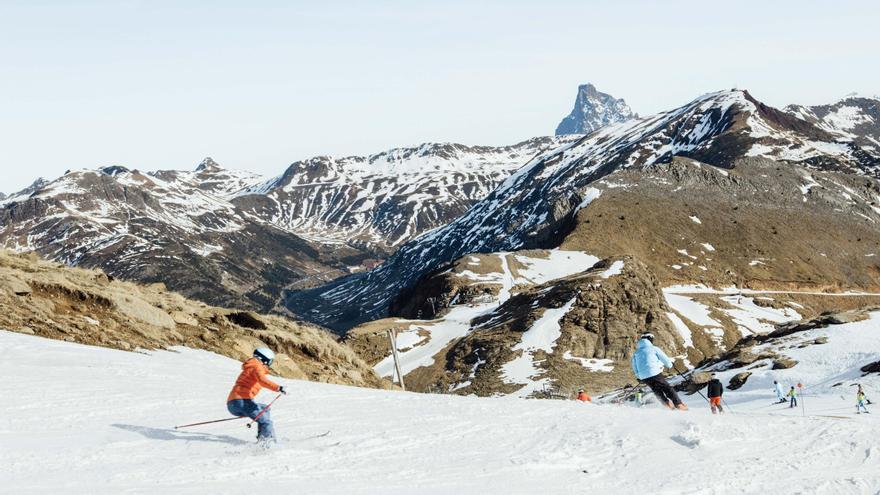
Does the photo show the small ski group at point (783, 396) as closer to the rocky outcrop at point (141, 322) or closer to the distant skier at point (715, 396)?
the distant skier at point (715, 396)

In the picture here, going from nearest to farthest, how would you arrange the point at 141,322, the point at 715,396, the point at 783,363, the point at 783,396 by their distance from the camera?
the point at 715,396
the point at 141,322
the point at 783,396
the point at 783,363

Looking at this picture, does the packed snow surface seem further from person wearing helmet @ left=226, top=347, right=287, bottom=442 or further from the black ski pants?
person wearing helmet @ left=226, top=347, right=287, bottom=442

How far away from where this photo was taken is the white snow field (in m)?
11.9

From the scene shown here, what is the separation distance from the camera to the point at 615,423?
15.8 meters

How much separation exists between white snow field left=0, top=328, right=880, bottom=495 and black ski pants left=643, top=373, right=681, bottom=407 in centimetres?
271

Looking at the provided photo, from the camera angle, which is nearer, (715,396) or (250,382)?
(250,382)

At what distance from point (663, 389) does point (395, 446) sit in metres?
9.45

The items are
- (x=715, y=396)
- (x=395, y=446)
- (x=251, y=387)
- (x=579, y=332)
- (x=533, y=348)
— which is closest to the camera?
(x=395, y=446)

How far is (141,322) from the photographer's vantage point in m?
28.8

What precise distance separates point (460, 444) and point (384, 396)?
6.81m

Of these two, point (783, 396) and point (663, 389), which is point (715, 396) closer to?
point (663, 389)

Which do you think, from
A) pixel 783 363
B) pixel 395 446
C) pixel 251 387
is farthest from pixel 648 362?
pixel 783 363

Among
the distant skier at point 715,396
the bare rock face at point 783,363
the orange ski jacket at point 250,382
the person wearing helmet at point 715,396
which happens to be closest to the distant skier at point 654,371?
the person wearing helmet at point 715,396

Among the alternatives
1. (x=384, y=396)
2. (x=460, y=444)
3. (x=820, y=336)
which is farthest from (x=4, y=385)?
(x=820, y=336)
